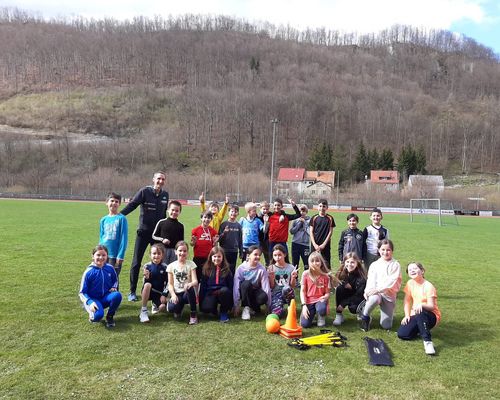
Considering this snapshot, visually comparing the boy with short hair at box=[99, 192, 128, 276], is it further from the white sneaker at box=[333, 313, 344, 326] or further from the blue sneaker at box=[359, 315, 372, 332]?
the blue sneaker at box=[359, 315, 372, 332]

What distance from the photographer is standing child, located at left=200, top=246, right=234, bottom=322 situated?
5945mm

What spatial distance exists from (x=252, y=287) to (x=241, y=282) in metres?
0.19

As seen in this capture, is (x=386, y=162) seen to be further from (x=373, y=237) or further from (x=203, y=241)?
(x=203, y=241)

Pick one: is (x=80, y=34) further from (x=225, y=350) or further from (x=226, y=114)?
(x=225, y=350)

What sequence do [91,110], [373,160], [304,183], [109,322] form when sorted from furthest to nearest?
[91,110], [373,160], [304,183], [109,322]

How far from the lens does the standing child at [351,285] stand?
6.07 meters

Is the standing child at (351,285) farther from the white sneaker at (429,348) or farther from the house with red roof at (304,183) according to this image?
the house with red roof at (304,183)

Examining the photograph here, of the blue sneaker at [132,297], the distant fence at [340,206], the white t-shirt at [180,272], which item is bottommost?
the distant fence at [340,206]

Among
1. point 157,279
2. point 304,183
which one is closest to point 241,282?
point 157,279

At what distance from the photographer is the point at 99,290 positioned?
559 centimetres

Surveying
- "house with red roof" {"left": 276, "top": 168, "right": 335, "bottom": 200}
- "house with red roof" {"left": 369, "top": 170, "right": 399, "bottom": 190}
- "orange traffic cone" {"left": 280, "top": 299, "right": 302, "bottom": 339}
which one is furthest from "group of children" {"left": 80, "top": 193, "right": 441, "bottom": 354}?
"house with red roof" {"left": 369, "top": 170, "right": 399, "bottom": 190}

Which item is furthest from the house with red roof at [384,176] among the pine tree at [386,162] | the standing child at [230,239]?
the standing child at [230,239]

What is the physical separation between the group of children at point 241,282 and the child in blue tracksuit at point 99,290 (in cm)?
1

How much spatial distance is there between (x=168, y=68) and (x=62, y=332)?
144 meters
